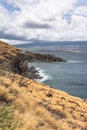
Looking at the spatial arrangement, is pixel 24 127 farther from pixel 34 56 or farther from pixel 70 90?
pixel 34 56

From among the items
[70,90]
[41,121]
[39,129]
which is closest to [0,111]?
[39,129]

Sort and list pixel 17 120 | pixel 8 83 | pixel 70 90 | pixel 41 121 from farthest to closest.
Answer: pixel 70 90
pixel 8 83
pixel 41 121
pixel 17 120

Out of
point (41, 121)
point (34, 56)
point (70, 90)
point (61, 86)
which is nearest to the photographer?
point (41, 121)

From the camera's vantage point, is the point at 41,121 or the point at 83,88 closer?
the point at 41,121

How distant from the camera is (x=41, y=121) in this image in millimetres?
12297

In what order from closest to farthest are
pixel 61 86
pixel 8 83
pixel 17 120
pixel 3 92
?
pixel 17 120, pixel 3 92, pixel 8 83, pixel 61 86

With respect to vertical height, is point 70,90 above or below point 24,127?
below

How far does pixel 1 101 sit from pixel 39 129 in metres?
2.27

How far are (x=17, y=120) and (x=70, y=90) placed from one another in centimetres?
4739

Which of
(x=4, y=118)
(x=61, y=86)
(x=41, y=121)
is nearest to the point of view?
(x=4, y=118)

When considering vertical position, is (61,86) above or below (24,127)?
below

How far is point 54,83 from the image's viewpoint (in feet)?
214

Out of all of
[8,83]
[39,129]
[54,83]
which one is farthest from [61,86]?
[39,129]

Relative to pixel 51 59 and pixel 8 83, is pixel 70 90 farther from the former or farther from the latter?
pixel 51 59
